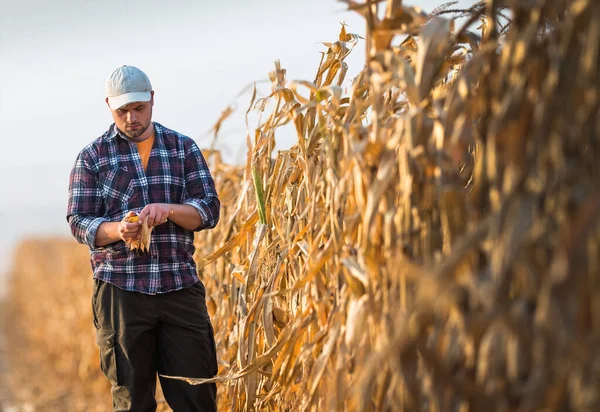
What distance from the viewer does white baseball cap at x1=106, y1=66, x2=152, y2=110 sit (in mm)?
2611

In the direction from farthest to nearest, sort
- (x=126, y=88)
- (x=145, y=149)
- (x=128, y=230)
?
(x=145, y=149), (x=126, y=88), (x=128, y=230)

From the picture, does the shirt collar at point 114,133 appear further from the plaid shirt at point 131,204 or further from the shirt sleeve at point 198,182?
the shirt sleeve at point 198,182

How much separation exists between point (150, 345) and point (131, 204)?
497mm

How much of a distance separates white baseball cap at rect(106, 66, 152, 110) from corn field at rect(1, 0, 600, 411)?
882 mm

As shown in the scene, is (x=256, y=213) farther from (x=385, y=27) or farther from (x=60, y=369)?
(x=60, y=369)

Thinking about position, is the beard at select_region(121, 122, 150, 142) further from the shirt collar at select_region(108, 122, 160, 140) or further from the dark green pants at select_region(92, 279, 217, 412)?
the dark green pants at select_region(92, 279, 217, 412)

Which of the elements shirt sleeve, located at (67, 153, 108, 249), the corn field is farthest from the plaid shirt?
the corn field

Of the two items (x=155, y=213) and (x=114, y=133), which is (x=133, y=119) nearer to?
(x=114, y=133)

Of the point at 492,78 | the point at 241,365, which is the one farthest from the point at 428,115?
the point at 241,365

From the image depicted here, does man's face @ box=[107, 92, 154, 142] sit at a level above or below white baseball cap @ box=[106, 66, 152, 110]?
below

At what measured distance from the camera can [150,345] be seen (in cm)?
269

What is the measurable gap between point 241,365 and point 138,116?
3.02ft

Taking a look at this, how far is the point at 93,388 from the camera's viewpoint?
6.03 meters

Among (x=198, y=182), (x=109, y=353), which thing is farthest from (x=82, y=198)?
(x=109, y=353)
